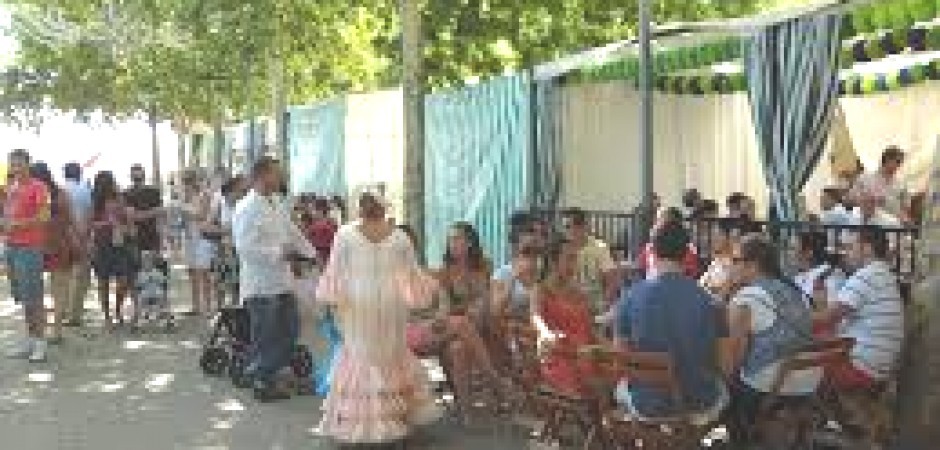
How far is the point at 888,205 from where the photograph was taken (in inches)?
484

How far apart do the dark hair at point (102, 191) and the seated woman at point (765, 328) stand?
881cm

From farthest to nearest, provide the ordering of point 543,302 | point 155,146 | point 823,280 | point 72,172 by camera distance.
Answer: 1. point 155,146
2. point 72,172
3. point 823,280
4. point 543,302

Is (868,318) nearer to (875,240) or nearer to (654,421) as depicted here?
(875,240)

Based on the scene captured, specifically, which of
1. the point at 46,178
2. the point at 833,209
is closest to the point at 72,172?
the point at 46,178

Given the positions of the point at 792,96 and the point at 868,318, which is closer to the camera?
the point at 868,318

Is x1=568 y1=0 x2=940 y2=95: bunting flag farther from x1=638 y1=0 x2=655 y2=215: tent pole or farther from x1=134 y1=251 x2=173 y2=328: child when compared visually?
x1=134 y1=251 x2=173 y2=328: child

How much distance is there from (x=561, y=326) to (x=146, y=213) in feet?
25.8

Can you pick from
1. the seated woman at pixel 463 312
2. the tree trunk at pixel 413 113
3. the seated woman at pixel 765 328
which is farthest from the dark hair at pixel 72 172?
the seated woman at pixel 765 328

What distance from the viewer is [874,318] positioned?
7758mm

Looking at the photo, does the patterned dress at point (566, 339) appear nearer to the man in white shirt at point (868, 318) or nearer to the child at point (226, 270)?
the man in white shirt at point (868, 318)

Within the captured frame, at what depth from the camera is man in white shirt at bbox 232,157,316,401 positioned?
421 inches

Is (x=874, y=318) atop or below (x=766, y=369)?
atop

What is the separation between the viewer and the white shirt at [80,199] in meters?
15.2

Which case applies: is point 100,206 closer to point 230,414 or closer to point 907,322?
point 230,414
